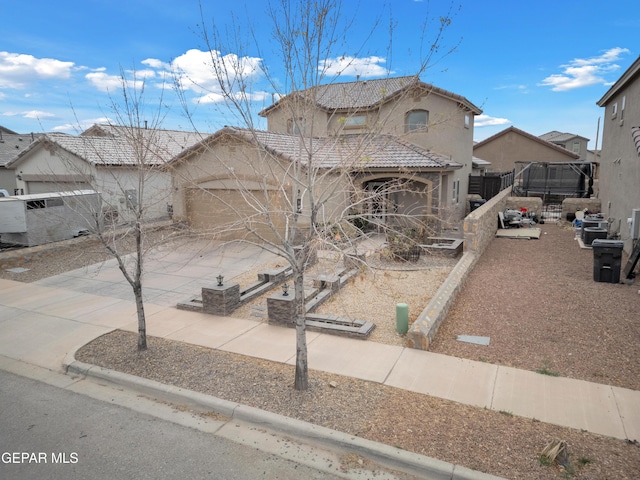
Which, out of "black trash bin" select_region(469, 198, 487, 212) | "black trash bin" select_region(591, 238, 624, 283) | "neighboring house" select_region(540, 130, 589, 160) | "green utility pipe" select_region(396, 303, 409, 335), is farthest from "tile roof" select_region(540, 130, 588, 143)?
"green utility pipe" select_region(396, 303, 409, 335)

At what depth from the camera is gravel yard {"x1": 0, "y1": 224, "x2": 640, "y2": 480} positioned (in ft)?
15.7

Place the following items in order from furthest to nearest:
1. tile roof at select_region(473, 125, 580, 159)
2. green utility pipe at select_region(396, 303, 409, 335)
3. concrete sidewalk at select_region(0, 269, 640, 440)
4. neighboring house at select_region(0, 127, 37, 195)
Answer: tile roof at select_region(473, 125, 580, 159)
neighboring house at select_region(0, 127, 37, 195)
green utility pipe at select_region(396, 303, 409, 335)
concrete sidewalk at select_region(0, 269, 640, 440)

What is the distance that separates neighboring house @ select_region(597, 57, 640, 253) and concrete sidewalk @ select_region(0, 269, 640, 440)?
958cm

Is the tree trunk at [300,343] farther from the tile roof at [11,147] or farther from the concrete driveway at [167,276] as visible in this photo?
the tile roof at [11,147]

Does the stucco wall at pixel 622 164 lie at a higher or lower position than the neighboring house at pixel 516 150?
lower

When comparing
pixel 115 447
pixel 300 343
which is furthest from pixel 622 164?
pixel 115 447

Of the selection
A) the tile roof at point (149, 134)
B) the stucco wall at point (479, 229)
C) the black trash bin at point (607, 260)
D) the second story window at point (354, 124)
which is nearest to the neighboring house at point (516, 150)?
the stucco wall at point (479, 229)

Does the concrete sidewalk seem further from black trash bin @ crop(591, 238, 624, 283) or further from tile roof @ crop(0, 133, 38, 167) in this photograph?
tile roof @ crop(0, 133, 38, 167)

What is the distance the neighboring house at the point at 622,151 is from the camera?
45.0ft

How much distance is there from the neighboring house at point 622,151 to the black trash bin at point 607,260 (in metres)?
3.31

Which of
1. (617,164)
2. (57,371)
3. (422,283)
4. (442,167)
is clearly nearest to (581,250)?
(617,164)

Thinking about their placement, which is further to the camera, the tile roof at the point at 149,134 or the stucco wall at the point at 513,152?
the stucco wall at the point at 513,152

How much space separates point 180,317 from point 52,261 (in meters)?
8.29

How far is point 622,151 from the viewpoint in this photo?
1598 centimetres
